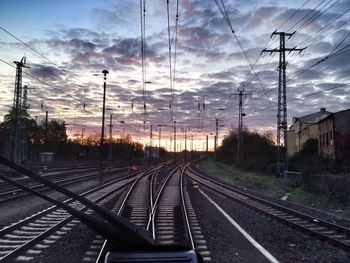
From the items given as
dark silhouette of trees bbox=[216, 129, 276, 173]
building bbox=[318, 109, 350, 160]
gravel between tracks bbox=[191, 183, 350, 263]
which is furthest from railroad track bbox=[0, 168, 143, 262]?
dark silhouette of trees bbox=[216, 129, 276, 173]

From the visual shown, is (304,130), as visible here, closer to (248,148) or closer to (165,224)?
(248,148)

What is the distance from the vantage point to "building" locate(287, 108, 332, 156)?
6020 cm

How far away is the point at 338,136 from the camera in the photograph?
41.8 meters

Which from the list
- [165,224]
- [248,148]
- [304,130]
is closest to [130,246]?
[165,224]

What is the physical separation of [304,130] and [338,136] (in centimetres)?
2453

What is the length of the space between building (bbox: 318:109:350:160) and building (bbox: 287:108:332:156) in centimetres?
1198

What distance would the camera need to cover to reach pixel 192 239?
1098cm

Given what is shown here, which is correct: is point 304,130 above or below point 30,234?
above

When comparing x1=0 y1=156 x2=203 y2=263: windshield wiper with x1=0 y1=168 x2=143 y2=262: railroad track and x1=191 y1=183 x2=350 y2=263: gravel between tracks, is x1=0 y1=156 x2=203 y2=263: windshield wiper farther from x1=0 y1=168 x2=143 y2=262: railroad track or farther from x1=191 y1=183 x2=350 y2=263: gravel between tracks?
x1=191 y1=183 x2=350 y2=263: gravel between tracks

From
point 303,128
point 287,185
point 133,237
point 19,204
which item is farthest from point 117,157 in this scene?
point 133,237

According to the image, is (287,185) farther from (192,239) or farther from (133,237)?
(133,237)

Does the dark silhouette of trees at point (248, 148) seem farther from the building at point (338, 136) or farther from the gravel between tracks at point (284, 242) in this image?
the gravel between tracks at point (284, 242)

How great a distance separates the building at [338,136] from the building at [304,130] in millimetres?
11985

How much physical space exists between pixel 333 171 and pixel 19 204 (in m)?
24.8
